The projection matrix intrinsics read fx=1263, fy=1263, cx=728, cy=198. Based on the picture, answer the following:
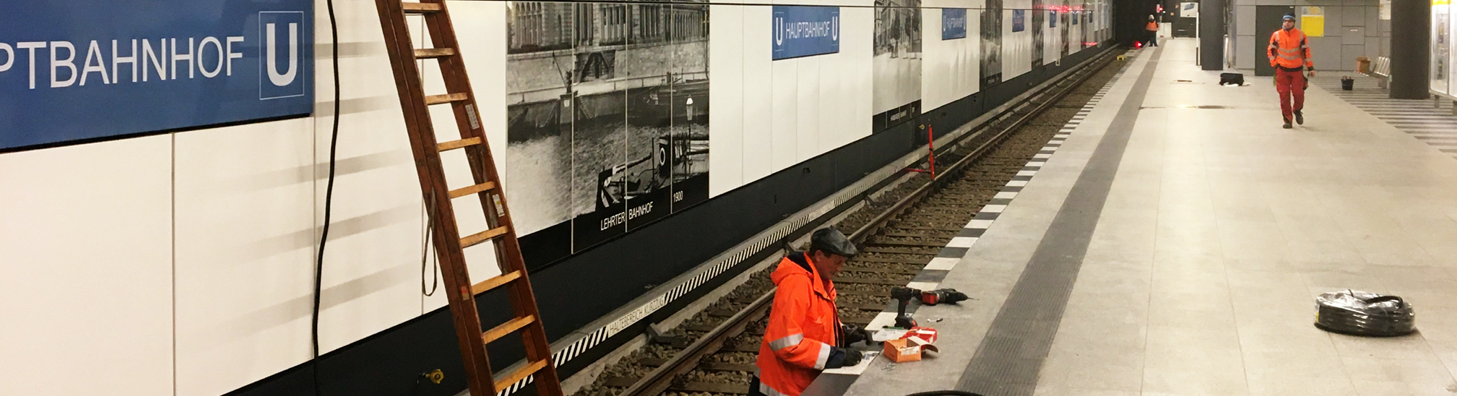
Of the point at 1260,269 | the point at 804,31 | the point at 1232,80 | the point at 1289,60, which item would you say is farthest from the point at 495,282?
the point at 1232,80

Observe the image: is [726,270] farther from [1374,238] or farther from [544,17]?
[1374,238]

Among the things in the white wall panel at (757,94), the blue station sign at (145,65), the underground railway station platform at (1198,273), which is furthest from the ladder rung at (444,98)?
the white wall panel at (757,94)

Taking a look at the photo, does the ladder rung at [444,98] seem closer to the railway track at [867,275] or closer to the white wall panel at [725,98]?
the railway track at [867,275]

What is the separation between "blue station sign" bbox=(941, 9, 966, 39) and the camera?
19.8 m

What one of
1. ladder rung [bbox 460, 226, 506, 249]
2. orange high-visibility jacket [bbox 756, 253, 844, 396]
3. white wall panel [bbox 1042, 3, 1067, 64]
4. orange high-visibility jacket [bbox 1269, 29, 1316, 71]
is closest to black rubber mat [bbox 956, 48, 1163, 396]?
orange high-visibility jacket [bbox 756, 253, 844, 396]

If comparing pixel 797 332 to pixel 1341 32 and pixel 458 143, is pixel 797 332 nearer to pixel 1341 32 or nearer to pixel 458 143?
pixel 458 143

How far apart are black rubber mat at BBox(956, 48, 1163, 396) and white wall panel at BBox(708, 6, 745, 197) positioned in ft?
8.71

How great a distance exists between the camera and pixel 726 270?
11.0 m

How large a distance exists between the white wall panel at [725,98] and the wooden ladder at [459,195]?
Result: 4.59 m

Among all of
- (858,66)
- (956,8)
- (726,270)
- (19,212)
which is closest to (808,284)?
(19,212)

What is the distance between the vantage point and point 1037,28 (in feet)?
109

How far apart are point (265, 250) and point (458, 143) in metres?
0.93

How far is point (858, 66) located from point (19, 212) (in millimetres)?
11653

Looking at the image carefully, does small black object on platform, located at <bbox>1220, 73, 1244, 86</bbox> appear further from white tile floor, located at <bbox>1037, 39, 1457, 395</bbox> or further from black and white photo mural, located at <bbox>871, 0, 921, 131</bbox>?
black and white photo mural, located at <bbox>871, 0, 921, 131</bbox>
